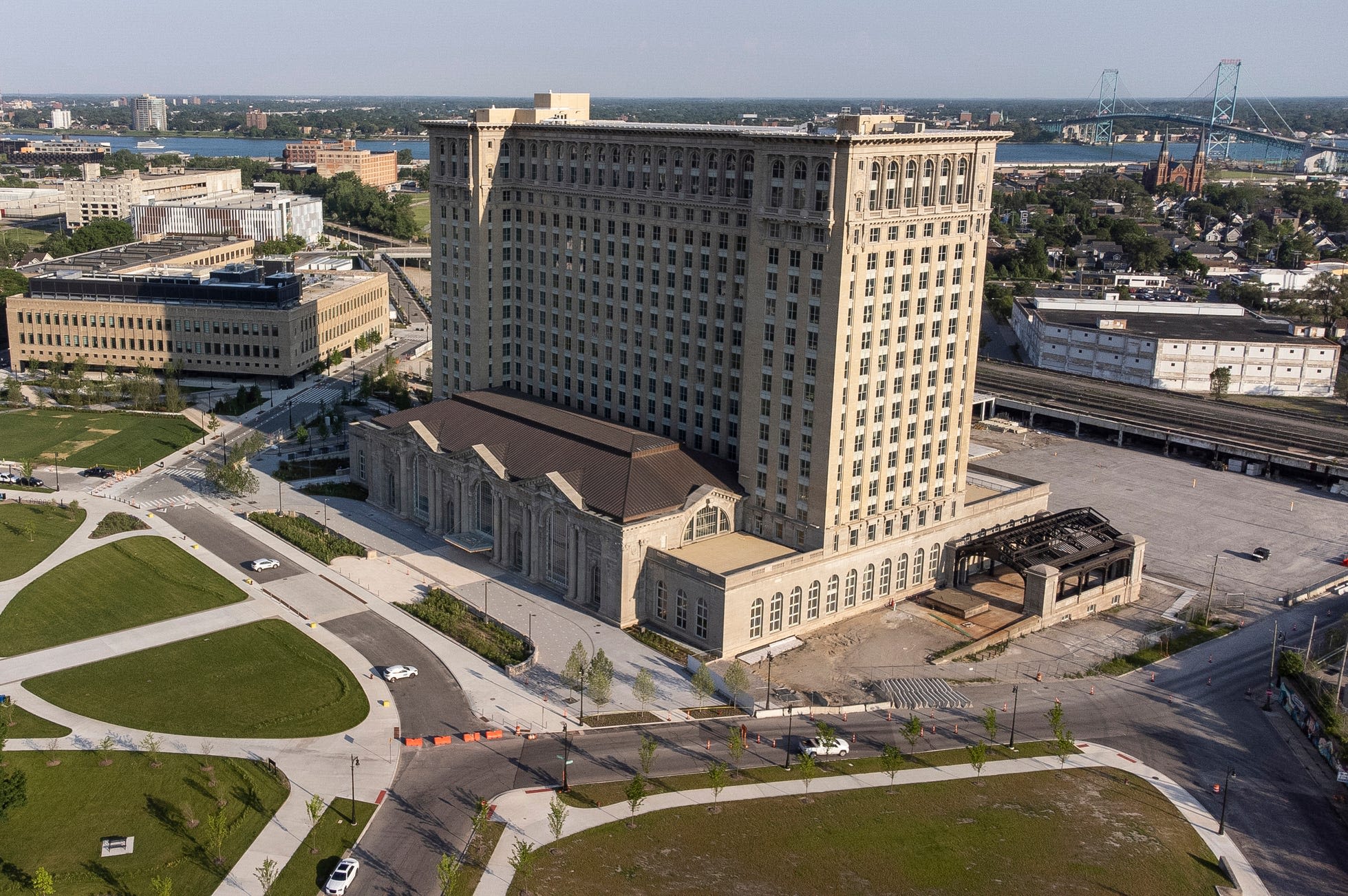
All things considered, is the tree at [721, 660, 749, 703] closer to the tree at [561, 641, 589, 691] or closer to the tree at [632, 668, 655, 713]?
the tree at [632, 668, 655, 713]

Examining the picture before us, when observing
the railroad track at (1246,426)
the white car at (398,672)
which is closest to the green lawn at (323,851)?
the white car at (398,672)

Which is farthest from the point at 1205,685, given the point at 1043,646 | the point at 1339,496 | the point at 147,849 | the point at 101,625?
the point at 101,625

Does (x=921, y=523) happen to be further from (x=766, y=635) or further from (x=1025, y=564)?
(x=766, y=635)

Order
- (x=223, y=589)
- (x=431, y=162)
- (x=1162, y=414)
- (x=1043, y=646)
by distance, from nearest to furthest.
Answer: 1. (x=1043, y=646)
2. (x=223, y=589)
3. (x=431, y=162)
4. (x=1162, y=414)

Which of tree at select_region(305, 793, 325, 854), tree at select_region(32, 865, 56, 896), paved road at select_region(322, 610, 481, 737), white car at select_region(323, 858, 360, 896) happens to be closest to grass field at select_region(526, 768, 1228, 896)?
white car at select_region(323, 858, 360, 896)

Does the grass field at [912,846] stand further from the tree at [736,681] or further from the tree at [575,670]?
the tree at [575,670]

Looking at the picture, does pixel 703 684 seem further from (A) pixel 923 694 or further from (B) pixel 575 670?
(A) pixel 923 694
